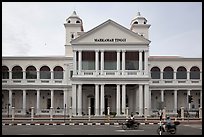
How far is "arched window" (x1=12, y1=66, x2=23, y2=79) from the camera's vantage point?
160 feet

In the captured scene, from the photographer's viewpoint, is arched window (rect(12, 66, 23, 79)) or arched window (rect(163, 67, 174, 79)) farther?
arched window (rect(163, 67, 174, 79))

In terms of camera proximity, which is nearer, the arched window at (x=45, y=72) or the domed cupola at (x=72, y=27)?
the arched window at (x=45, y=72)

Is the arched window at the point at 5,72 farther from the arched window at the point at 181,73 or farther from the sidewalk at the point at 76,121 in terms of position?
the arched window at the point at 181,73

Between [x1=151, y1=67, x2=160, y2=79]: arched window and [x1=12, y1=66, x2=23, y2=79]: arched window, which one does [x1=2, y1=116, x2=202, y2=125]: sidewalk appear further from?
[x1=151, y1=67, x2=160, y2=79]: arched window

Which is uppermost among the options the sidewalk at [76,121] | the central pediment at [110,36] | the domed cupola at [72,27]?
the domed cupola at [72,27]

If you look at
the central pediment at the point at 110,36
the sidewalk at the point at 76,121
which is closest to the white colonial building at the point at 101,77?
the central pediment at the point at 110,36

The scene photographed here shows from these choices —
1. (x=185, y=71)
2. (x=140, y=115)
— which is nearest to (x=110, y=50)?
(x=140, y=115)

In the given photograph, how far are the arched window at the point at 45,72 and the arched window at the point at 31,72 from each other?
3.23 feet

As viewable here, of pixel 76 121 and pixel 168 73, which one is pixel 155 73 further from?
pixel 76 121

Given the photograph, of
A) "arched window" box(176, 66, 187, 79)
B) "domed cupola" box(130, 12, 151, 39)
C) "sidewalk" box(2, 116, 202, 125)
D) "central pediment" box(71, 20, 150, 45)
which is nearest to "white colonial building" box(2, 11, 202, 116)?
"central pediment" box(71, 20, 150, 45)

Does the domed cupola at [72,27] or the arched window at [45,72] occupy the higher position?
the domed cupola at [72,27]

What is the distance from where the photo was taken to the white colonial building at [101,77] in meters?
43.5

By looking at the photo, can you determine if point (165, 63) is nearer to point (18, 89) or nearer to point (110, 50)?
point (110, 50)

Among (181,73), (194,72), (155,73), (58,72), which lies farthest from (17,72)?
(194,72)
